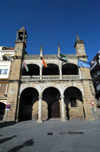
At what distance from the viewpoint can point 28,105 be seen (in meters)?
16.8

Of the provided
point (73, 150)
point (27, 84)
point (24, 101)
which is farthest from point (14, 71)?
point (73, 150)

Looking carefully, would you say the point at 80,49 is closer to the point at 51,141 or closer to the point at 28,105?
the point at 28,105

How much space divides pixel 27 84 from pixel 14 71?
11.8 feet

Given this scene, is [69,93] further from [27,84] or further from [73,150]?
[73,150]

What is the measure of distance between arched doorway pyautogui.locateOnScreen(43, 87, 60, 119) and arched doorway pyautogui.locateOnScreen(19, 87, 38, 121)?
228 centimetres

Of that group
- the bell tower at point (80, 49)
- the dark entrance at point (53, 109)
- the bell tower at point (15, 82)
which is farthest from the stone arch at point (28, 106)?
the bell tower at point (80, 49)

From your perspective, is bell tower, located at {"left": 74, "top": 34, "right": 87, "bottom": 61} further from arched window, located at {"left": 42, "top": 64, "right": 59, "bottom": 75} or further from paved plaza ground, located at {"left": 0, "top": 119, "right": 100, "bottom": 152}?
paved plaza ground, located at {"left": 0, "top": 119, "right": 100, "bottom": 152}

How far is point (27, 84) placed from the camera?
15352mm

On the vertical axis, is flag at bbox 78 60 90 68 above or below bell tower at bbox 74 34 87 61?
below

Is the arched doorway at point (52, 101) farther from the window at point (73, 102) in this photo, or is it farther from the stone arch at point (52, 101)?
the window at point (73, 102)

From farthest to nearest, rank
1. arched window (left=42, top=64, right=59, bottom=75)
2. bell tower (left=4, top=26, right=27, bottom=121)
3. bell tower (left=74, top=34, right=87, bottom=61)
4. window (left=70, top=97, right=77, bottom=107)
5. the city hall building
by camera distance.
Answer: arched window (left=42, top=64, right=59, bottom=75), bell tower (left=74, top=34, right=87, bottom=61), window (left=70, top=97, right=77, bottom=107), the city hall building, bell tower (left=4, top=26, right=27, bottom=121)

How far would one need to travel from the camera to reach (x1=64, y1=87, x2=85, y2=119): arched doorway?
16117 mm

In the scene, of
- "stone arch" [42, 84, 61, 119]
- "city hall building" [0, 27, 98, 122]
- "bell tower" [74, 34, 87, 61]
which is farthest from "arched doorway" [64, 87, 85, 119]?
"bell tower" [74, 34, 87, 61]

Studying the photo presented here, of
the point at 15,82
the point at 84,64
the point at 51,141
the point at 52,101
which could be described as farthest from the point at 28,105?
the point at 84,64
